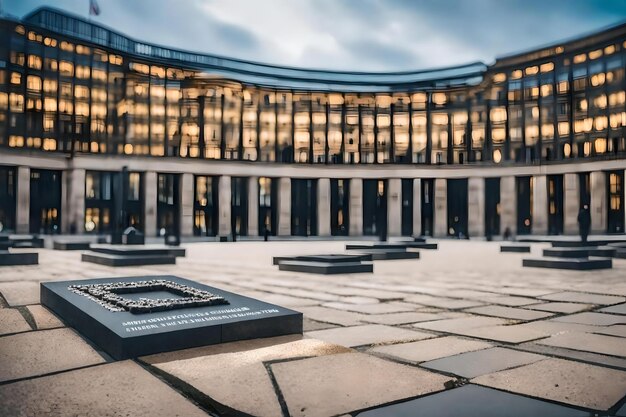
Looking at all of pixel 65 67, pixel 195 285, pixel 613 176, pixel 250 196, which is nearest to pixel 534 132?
pixel 613 176

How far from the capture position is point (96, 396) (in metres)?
4.01

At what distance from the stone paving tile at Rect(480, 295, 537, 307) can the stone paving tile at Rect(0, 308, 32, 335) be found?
7.09 metres

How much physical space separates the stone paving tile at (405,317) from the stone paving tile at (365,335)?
49 cm

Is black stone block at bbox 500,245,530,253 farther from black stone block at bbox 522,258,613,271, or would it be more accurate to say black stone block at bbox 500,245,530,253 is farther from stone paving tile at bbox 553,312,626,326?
stone paving tile at bbox 553,312,626,326

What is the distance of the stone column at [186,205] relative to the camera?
2229 inches

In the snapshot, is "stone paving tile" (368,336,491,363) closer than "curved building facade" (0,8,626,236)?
Yes

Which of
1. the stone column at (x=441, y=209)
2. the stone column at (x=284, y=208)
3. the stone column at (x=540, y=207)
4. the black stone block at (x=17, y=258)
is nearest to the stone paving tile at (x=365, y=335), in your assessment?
the black stone block at (x=17, y=258)

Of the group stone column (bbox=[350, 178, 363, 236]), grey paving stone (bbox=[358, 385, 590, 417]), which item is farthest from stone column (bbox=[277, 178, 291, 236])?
grey paving stone (bbox=[358, 385, 590, 417])

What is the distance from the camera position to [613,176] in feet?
215

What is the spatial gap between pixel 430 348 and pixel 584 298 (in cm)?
592

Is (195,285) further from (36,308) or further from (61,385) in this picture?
(61,385)

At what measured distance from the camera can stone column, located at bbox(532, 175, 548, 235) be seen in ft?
193

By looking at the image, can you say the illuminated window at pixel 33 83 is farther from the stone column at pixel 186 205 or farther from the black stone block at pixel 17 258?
the black stone block at pixel 17 258

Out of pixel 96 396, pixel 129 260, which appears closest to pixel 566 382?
pixel 96 396
